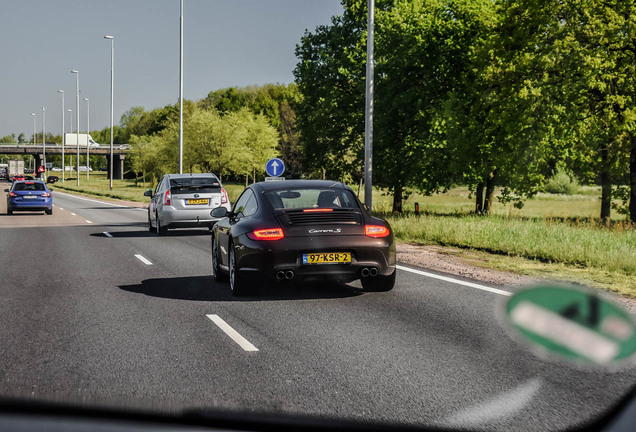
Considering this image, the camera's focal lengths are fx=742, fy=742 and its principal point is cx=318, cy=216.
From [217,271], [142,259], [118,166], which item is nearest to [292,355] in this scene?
[217,271]

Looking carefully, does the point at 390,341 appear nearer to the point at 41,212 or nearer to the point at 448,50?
the point at 448,50

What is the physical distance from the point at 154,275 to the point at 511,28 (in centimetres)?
1982

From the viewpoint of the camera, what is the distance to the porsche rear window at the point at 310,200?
9.17m

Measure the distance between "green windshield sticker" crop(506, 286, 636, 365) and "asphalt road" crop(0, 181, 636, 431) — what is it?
31.8 inches

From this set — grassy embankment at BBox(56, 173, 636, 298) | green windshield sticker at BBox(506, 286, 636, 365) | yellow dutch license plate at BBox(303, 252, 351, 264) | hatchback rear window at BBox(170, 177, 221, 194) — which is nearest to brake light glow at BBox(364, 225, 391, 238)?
yellow dutch license plate at BBox(303, 252, 351, 264)

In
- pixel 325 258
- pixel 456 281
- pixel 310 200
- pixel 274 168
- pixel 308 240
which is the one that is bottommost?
pixel 456 281

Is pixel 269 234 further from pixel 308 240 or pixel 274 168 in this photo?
pixel 274 168

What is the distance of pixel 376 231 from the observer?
8969 millimetres

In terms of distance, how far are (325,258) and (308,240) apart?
0.29 meters

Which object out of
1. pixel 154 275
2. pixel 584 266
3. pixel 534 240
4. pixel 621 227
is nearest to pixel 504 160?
pixel 621 227

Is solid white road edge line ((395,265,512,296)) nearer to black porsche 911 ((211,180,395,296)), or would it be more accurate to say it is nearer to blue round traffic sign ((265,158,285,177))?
black porsche 911 ((211,180,395,296))

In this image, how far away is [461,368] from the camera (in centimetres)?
539

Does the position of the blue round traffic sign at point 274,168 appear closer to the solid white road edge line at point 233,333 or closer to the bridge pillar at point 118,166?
the solid white road edge line at point 233,333

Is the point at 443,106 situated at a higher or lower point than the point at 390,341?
higher
